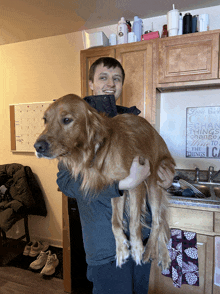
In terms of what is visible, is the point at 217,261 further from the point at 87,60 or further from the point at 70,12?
the point at 70,12

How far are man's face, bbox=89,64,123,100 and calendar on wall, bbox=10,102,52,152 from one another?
2086 millimetres

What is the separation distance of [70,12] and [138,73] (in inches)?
44.2

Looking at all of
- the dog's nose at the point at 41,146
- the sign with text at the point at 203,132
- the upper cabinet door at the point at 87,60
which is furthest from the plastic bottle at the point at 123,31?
the dog's nose at the point at 41,146

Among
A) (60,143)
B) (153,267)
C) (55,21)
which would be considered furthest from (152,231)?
(55,21)

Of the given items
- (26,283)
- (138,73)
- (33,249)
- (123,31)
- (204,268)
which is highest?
(123,31)

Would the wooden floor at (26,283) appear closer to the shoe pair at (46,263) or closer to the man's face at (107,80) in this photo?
the shoe pair at (46,263)

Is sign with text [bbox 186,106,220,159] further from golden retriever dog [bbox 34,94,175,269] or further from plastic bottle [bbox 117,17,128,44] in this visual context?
golden retriever dog [bbox 34,94,175,269]

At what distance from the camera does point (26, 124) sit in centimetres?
322

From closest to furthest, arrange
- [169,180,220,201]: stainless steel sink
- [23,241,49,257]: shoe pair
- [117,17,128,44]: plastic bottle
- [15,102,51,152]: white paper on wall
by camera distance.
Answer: [169,180,220,201]: stainless steel sink → [117,17,128,44]: plastic bottle → [23,241,49,257]: shoe pair → [15,102,51,152]: white paper on wall

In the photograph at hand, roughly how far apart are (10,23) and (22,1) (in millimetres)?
624

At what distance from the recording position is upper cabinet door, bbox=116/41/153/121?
7.34ft

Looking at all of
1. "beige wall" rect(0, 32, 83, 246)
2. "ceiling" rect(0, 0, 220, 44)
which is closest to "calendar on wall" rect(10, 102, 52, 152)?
"beige wall" rect(0, 32, 83, 246)

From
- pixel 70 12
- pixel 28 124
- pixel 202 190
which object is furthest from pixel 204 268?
pixel 70 12

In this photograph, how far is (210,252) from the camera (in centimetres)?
170
